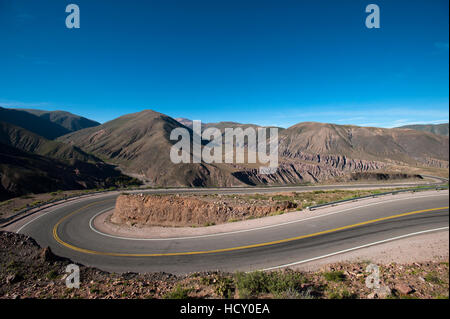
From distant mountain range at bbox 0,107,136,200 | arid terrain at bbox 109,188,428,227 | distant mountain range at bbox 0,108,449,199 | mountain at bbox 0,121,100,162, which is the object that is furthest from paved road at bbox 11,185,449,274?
mountain at bbox 0,121,100,162

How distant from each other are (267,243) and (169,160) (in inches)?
2576

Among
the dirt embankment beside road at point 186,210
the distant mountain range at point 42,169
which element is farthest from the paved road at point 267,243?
the distant mountain range at point 42,169

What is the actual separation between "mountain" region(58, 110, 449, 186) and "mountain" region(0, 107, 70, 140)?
142 ft

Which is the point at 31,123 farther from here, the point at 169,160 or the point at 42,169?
the point at 169,160

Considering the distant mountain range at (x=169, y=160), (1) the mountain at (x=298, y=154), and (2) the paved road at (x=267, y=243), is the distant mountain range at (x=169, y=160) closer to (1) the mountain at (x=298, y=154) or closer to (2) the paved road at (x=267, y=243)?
(1) the mountain at (x=298, y=154)

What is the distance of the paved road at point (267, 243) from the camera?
8.99 meters

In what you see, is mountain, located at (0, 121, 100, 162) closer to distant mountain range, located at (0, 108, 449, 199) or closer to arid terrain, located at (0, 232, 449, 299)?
distant mountain range, located at (0, 108, 449, 199)

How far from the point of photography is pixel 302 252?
902cm

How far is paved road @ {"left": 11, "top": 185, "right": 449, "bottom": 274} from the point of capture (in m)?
8.99
